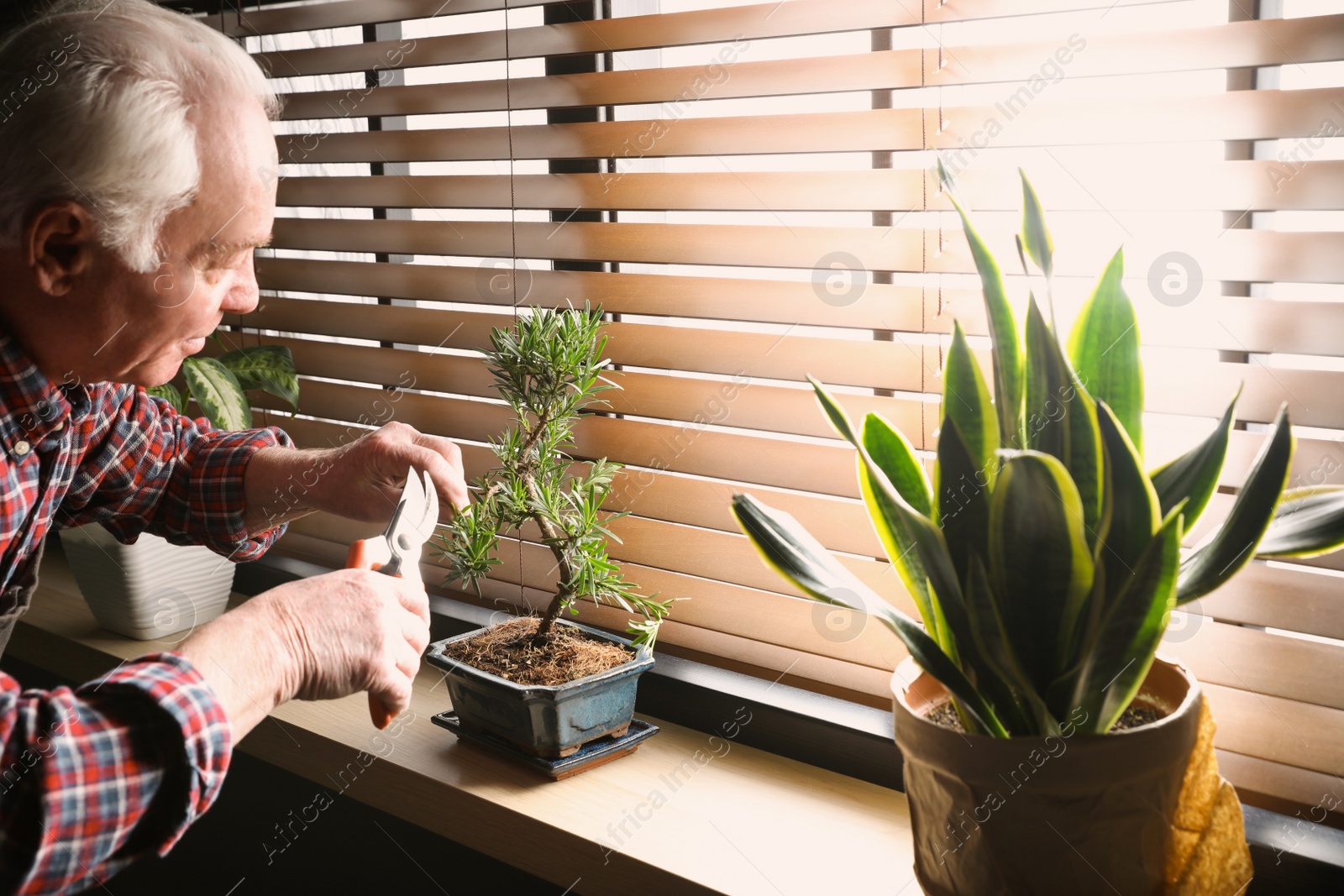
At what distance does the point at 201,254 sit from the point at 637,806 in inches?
29.6

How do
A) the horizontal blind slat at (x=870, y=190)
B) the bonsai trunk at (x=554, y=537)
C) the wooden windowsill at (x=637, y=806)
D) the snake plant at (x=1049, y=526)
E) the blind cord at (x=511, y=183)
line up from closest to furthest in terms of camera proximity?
the snake plant at (x=1049, y=526) → the horizontal blind slat at (x=870, y=190) → the wooden windowsill at (x=637, y=806) → the bonsai trunk at (x=554, y=537) → the blind cord at (x=511, y=183)

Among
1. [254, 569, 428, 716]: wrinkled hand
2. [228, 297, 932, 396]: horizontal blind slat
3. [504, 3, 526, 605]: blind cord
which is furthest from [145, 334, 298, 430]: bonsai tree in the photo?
[254, 569, 428, 716]: wrinkled hand

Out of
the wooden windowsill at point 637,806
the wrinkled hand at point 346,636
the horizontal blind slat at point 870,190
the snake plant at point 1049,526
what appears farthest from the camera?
the wooden windowsill at point 637,806

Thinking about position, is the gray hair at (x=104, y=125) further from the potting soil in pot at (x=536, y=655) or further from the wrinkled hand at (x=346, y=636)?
the potting soil in pot at (x=536, y=655)

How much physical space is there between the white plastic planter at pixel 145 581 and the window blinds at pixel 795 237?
219 mm

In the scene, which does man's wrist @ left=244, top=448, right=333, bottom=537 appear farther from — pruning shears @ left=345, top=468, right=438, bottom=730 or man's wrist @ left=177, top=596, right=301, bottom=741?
man's wrist @ left=177, top=596, right=301, bottom=741

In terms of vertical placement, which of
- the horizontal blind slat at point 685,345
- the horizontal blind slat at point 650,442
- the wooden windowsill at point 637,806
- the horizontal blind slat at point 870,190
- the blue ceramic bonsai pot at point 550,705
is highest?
the horizontal blind slat at point 870,190

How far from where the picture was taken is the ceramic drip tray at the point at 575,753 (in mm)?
1227

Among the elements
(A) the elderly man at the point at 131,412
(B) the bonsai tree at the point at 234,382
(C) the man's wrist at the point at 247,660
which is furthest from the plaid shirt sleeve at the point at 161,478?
(C) the man's wrist at the point at 247,660

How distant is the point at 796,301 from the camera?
4.04ft

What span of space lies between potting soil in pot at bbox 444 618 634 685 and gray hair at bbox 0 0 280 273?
58 centimetres

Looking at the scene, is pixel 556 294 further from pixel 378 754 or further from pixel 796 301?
pixel 378 754

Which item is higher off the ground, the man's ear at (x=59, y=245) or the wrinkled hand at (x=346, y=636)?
the man's ear at (x=59, y=245)

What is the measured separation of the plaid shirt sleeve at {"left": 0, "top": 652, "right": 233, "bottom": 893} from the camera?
70 centimetres
